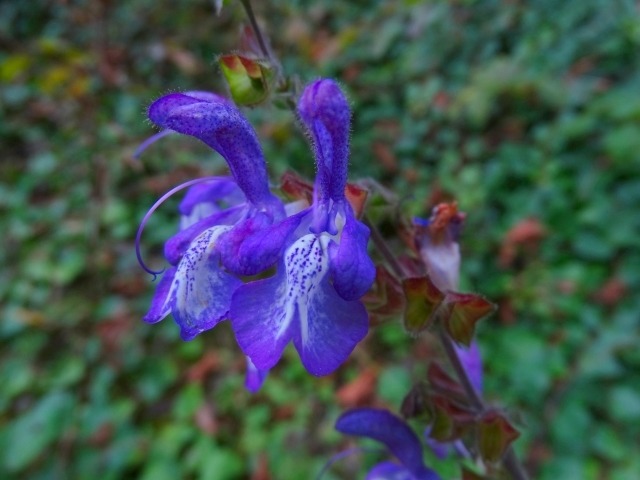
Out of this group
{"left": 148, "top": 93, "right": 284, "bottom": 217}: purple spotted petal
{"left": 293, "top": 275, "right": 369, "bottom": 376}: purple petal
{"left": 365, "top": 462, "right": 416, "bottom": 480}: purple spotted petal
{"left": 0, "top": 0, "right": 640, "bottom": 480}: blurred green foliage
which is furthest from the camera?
{"left": 0, "top": 0, "right": 640, "bottom": 480}: blurred green foliage

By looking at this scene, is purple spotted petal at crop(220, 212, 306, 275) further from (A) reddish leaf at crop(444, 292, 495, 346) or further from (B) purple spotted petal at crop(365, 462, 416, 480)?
(B) purple spotted petal at crop(365, 462, 416, 480)

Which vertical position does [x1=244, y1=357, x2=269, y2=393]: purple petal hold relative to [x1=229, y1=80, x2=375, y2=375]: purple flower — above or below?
below

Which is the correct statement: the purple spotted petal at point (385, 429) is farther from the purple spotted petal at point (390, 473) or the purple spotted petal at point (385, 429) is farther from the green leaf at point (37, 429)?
the green leaf at point (37, 429)

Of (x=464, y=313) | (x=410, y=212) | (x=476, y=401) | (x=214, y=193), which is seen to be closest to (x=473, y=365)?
(x=476, y=401)

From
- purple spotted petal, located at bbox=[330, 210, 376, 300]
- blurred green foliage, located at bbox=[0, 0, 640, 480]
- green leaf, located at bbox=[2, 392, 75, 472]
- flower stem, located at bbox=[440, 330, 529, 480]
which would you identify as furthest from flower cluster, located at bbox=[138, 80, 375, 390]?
green leaf, located at bbox=[2, 392, 75, 472]

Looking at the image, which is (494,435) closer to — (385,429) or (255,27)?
(385,429)

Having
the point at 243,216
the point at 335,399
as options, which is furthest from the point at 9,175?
the point at 243,216

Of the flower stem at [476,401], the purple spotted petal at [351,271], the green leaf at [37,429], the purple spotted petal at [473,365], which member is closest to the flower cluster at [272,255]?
the purple spotted petal at [351,271]
